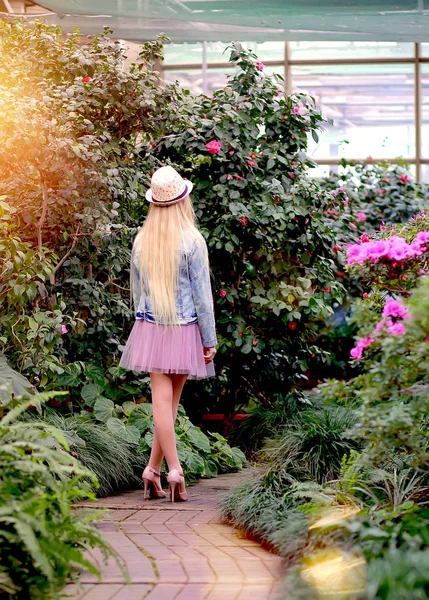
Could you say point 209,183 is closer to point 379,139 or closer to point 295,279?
point 295,279

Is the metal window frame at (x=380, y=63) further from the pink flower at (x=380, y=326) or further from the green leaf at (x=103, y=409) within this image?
the pink flower at (x=380, y=326)

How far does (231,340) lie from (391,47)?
746cm

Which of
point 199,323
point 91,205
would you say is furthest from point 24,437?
point 91,205

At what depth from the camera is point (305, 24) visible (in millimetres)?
7391

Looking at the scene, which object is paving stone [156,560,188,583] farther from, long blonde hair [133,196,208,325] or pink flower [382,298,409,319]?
long blonde hair [133,196,208,325]

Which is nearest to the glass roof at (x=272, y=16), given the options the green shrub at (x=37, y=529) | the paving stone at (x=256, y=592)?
the green shrub at (x=37, y=529)

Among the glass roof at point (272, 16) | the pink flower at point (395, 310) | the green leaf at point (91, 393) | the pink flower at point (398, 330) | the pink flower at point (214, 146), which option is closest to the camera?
the pink flower at point (398, 330)

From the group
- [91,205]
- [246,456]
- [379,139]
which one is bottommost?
[246,456]

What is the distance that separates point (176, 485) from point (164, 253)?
125 cm

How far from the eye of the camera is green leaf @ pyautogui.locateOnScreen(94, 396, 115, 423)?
546 cm

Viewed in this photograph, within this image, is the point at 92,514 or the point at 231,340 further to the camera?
the point at 231,340

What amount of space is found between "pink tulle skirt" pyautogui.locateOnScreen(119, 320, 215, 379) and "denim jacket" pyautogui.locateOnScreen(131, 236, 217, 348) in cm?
4

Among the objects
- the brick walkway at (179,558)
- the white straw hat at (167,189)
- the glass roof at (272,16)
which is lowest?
the brick walkway at (179,558)

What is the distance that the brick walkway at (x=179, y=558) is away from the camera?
311 centimetres
